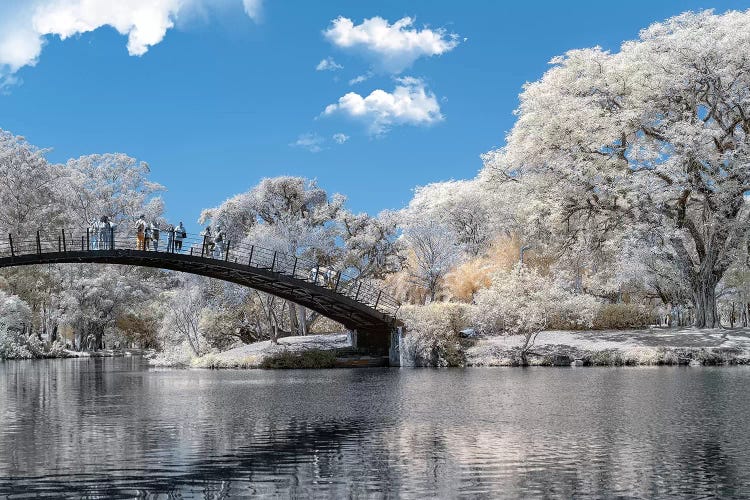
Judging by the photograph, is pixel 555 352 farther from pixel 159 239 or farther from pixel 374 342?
pixel 159 239

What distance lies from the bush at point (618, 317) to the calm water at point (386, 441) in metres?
16.4

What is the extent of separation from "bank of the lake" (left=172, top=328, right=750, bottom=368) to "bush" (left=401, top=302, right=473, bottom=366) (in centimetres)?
6

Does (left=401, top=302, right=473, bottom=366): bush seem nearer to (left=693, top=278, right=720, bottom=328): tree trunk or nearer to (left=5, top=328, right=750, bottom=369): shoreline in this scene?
(left=5, top=328, right=750, bottom=369): shoreline

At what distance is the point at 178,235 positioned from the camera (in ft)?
104

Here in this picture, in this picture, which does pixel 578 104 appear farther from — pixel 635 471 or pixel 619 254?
pixel 635 471

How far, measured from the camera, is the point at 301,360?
119ft

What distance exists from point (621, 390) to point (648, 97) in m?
19.2

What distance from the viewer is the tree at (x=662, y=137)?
33188 mm

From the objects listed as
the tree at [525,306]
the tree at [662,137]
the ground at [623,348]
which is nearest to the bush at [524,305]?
the tree at [525,306]

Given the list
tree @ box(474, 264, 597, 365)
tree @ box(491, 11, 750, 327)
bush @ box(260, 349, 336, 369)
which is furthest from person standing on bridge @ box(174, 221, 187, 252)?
tree @ box(491, 11, 750, 327)

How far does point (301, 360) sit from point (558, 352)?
39.0ft

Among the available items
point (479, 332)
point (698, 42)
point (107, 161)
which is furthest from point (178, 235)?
point (107, 161)

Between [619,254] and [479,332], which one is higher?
[619,254]

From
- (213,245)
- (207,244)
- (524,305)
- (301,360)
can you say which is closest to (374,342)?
(301,360)
